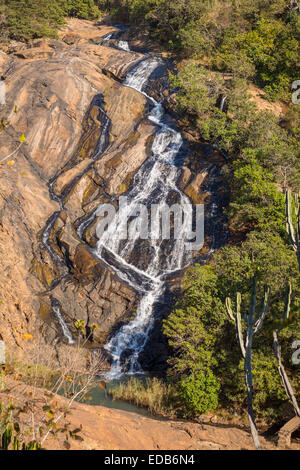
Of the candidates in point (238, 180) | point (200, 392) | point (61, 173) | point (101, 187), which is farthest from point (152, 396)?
point (61, 173)

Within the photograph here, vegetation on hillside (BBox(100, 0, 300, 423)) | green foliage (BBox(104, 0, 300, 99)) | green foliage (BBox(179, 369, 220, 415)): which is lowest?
green foliage (BBox(179, 369, 220, 415))

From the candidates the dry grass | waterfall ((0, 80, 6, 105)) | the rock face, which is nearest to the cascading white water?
the rock face

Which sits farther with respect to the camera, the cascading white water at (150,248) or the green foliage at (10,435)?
the cascading white water at (150,248)

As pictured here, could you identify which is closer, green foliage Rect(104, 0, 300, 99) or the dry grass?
the dry grass

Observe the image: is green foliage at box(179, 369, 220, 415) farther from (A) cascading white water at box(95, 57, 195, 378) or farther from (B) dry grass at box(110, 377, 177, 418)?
(A) cascading white water at box(95, 57, 195, 378)

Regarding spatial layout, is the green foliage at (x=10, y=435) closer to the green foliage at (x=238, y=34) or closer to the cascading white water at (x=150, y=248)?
the cascading white water at (x=150, y=248)

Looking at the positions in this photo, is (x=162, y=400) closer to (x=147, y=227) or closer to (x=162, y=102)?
(x=147, y=227)

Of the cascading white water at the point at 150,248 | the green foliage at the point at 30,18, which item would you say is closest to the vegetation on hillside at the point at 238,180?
the cascading white water at the point at 150,248

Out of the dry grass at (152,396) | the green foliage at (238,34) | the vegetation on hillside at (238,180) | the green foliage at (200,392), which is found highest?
the green foliage at (238,34)
